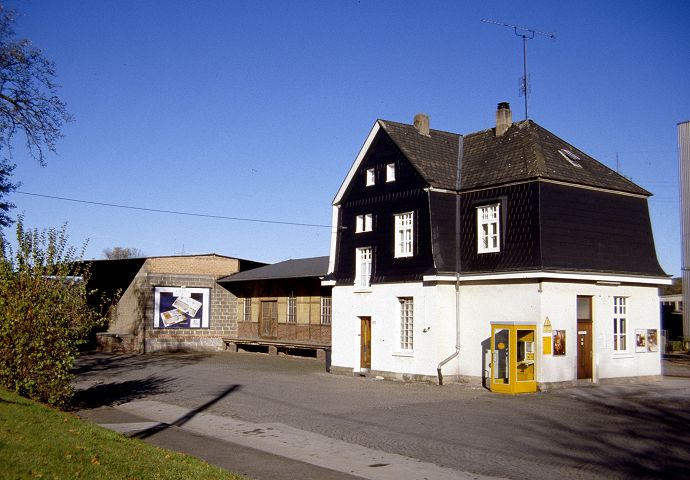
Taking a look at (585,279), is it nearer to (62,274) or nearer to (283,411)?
(283,411)

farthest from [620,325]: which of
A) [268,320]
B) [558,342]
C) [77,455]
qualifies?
[268,320]

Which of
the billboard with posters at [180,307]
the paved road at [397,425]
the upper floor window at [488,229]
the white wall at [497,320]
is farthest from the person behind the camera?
the billboard with posters at [180,307]

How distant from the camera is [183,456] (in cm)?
1134

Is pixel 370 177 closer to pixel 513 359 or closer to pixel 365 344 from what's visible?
pixel 365 344

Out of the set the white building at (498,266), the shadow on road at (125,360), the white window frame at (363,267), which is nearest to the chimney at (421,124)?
the white building at (498,266)

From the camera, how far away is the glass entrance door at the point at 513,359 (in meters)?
23.3

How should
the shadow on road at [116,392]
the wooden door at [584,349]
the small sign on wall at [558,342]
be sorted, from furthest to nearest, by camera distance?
the wooden door at [584,349] < the small sign on wall at [558,342] < the shadow on road at [116,392]

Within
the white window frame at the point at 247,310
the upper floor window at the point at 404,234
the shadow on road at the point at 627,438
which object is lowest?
the shadow on road at the point at 627,438

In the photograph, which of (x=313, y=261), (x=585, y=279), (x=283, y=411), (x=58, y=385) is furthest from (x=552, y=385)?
(x=313, y=261)

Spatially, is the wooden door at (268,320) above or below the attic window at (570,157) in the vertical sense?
below

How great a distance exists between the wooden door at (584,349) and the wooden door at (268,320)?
21.2m

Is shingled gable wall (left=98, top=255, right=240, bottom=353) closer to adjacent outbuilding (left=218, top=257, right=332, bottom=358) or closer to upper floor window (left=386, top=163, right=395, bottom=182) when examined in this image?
adjacent outbuilding (left=218, top=257, right=332, bottom=358)

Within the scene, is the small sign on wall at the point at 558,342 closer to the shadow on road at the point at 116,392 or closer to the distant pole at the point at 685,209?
the shadow on road at the point at 116,392

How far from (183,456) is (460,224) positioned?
715 inches
